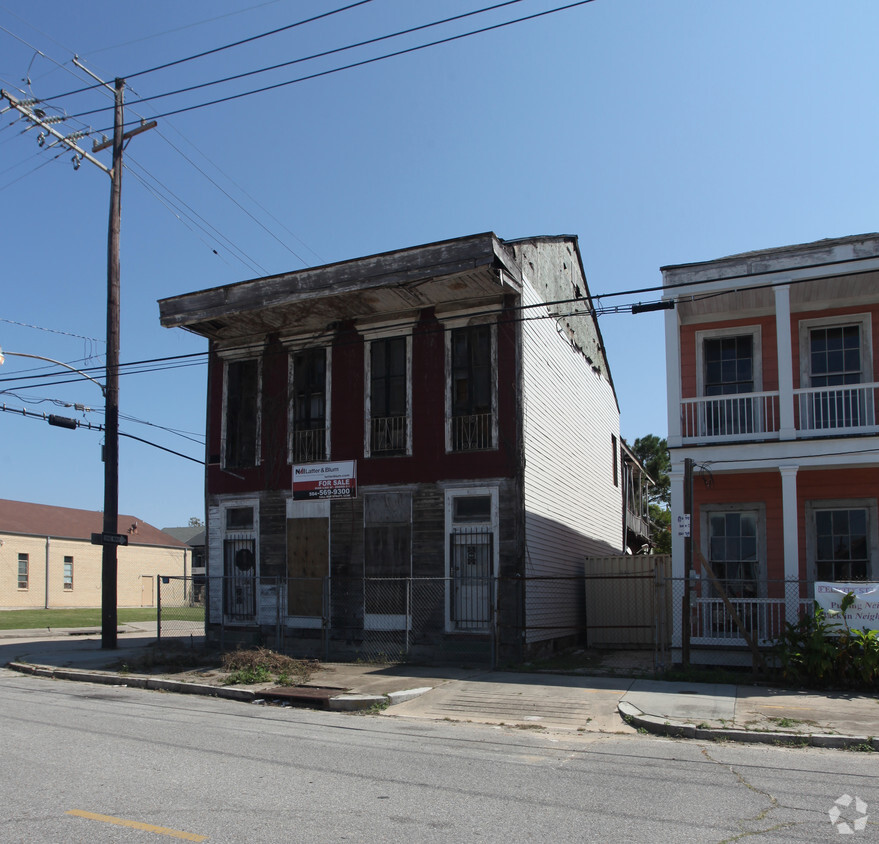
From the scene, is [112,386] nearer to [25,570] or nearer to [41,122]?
[41,122]

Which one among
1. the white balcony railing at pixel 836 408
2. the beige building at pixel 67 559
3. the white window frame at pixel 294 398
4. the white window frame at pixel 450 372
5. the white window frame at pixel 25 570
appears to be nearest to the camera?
the white balcony railing at pixel 836 408

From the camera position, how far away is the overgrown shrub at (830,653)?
1229 cm

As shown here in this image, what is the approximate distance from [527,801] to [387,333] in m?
13.4

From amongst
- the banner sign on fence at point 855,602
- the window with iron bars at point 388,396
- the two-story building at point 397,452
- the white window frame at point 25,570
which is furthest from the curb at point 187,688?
the white window frame at point 25,570

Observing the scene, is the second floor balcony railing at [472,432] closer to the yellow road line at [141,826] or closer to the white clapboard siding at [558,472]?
the white clapboard siding at [558,472]

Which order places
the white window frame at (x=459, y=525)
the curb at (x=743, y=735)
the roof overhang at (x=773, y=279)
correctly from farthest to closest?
the white window frame at (x=459, y=525)
the roof overhang at (x=773, y=279)
the curb at (x=743, y=735)

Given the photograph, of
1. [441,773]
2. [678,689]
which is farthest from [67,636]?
[441,773]

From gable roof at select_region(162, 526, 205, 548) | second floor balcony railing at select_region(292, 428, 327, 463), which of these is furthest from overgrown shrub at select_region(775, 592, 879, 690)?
gable roof at select_region(162, 526, 205, 548)

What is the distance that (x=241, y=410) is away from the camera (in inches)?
818

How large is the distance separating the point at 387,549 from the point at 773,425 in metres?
8.37

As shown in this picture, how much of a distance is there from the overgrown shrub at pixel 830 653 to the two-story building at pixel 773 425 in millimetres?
1323

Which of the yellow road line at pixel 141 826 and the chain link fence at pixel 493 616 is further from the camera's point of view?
the chain link fence at pixel 493 616

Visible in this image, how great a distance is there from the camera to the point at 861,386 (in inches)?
587

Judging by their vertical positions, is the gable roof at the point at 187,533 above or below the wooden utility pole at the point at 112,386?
below
